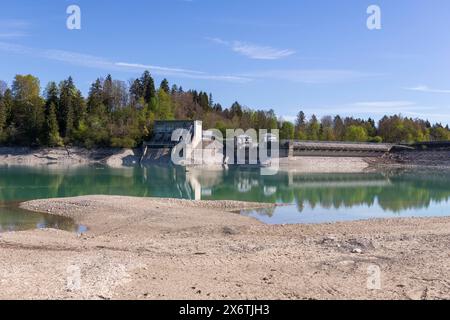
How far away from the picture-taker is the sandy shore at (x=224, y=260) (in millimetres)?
9031

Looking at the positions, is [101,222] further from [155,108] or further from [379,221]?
[155,108]

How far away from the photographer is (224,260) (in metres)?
11.9

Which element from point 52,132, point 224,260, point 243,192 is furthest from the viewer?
point 52,132

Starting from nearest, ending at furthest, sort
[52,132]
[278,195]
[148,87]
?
1. [278,195]
2. [52,132]
3. [148,87]

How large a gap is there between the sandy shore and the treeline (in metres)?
57.6

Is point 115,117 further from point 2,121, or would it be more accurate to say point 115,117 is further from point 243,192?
point 243,192

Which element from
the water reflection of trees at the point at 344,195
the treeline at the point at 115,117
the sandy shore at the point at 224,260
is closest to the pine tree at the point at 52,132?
the treeline at the point at 115,117

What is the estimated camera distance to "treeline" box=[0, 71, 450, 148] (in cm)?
7381

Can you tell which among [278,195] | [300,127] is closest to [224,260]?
[278,195]

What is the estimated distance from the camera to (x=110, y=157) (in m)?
70.8

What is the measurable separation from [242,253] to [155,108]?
8007cm

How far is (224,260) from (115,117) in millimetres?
74776

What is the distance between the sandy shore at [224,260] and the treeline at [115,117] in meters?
57.6
